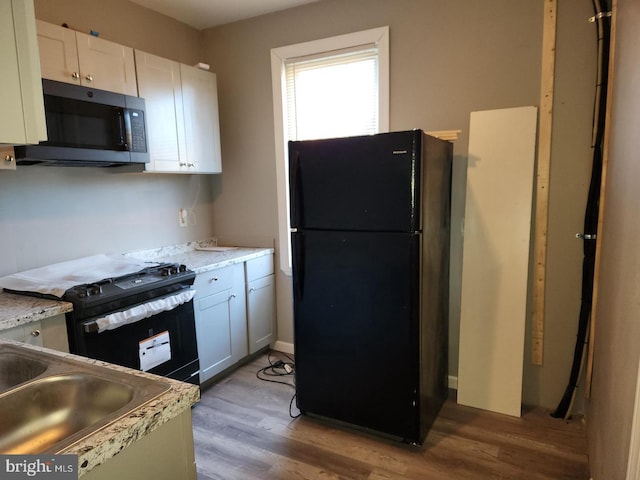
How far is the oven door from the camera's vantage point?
203 centimetres

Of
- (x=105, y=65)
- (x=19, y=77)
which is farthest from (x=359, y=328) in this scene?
(x=105, y=65)

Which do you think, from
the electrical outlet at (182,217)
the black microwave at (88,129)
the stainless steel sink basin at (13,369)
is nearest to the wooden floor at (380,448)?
the stainless steel sink basin at (13,369)

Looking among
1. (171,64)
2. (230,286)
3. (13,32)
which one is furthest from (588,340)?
(171,64)

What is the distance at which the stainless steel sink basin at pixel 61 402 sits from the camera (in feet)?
3.19

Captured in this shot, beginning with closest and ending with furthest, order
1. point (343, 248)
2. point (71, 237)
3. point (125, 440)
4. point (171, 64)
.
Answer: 1. point (125, 440)
2. point (343, 248)
3. point (71, 237)
4. point (171, 64)

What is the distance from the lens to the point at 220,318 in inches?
116

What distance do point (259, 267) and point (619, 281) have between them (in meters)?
2.41

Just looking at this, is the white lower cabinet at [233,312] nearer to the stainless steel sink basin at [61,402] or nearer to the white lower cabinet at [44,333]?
the white lower cabinet at [44,333]

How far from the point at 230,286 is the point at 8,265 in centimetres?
→ 132

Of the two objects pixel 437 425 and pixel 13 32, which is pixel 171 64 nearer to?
pixel 13 32

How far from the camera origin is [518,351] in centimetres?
252

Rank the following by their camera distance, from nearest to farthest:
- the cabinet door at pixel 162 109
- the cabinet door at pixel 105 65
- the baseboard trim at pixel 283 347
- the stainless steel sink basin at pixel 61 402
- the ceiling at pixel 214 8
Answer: the stainless steel sink basin at pixel 61 402 < the cabinet door at pixel 105 65 < the cabinet door at pixel 162 109 < the ceiling at pixel 214 8 < the baseboard trim at pixel 283 347

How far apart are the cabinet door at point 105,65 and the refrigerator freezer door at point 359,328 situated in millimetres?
1443

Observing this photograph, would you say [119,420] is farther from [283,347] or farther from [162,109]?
[283,347]
